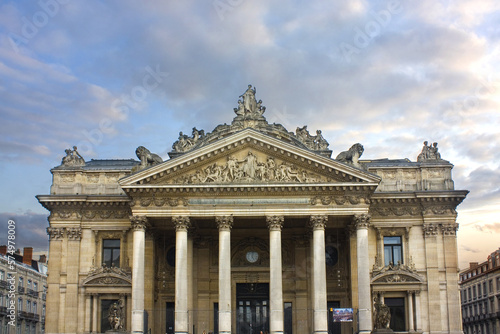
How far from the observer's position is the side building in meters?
71.1

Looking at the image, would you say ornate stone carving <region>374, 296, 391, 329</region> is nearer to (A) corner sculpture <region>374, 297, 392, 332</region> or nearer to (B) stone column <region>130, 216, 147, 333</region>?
(A) corner sculpture <region>374, 297, 392, 332</region>

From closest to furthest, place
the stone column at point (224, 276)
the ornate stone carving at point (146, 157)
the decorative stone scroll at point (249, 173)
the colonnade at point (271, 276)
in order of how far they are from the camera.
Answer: the stone column at point (224, 276) → the colonnade at point (271, 276) → the decorative stone scroll at point (249, 173) → the ornate stone carving at point (146, 157)

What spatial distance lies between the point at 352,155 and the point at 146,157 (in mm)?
13342

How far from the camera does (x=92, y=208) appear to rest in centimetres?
4762

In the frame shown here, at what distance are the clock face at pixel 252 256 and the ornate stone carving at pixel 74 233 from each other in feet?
39.1

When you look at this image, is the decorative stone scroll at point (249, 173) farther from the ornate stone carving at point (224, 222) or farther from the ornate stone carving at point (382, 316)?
the ornate stone carving at point (382, 316)

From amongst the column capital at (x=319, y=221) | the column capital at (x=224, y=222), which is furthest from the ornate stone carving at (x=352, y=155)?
the column capital at (x=224, y=222)

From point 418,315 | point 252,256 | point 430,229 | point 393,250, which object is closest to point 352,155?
point 393,250

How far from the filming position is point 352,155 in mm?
44125

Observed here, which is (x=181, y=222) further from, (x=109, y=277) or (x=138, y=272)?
(x=109, y=277)

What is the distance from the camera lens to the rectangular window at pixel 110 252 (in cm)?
4750

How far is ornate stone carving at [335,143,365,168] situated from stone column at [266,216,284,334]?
18.4 ft

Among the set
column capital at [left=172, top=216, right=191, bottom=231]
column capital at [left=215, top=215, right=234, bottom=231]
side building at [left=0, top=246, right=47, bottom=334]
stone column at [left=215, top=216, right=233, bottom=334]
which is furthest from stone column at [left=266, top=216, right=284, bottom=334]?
side building at [left=0, top=246, right=47, bottom=334]

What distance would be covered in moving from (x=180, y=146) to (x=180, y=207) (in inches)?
197
